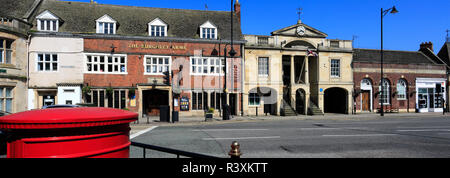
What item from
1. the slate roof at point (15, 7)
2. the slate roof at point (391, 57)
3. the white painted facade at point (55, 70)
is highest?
the slate roof at point (15, 7)

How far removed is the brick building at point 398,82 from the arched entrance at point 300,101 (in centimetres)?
576

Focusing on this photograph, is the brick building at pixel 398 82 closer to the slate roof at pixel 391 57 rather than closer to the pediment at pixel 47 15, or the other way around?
the slate roof at pixel 391 57

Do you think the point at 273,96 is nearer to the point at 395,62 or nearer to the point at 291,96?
the point at 291,96

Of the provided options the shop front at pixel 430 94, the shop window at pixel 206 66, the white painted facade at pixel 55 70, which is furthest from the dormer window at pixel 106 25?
the shop front at pixel 430 94

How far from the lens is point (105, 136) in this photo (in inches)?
93.0

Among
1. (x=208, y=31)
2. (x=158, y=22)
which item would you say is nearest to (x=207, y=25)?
(x=208, y=31)

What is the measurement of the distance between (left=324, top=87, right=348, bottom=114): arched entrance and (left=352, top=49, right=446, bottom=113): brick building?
115cm

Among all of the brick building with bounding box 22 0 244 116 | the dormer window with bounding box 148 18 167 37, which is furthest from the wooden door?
the dormer window with bounding box 148 18 167 37

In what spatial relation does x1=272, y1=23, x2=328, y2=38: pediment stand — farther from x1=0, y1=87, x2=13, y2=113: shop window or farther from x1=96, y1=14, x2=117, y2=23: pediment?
x1=0, y1=87, x2=13, y2=113: shop window

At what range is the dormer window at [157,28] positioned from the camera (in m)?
23.8

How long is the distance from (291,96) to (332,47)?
23.2ft

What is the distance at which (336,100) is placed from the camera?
29.8m

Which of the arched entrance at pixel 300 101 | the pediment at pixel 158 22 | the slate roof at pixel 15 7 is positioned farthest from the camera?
the arched entrance at pixel 300 101
